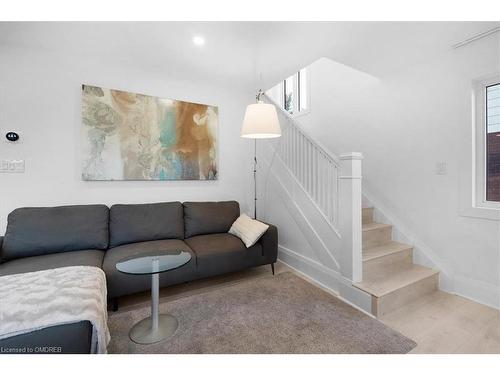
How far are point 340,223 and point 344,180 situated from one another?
397mm

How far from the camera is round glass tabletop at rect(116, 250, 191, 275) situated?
1.47 metres

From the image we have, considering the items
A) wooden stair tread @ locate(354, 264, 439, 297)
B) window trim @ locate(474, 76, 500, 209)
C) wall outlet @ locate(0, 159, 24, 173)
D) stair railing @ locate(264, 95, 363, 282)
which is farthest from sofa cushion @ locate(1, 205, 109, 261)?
window trim @ locate(474, 76, 500, 209)

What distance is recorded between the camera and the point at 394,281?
2.02 metres

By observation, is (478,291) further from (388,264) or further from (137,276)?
(137,276)

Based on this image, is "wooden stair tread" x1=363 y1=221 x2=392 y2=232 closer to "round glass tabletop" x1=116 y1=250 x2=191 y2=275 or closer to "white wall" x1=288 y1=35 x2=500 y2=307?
"white wall" x1=288 y1=35 x2=500 y2=307

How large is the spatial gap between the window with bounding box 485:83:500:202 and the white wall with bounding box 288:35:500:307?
0.14 m

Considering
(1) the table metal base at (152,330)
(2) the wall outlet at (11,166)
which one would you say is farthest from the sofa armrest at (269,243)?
(2) the wall outlet at (11,166)

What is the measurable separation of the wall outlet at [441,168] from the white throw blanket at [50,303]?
2.89 metres

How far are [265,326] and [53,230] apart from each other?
1982 mm

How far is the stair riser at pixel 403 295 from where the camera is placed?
70.1 inches

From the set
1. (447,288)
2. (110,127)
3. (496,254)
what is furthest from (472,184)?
(110,127)

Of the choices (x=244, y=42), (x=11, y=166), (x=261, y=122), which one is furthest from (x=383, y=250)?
(x=11, y=166)
